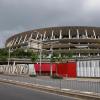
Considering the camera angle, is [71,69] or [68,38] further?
[68,38]

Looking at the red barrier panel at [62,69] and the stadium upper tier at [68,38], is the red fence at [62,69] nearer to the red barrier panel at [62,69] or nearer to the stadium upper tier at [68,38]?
the red barrier panel at [62,69]

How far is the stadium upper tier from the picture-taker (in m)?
137

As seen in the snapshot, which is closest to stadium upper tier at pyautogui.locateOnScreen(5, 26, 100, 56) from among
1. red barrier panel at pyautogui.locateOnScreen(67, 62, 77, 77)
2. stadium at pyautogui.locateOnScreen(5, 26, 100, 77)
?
stadium at pyautogui.locateOnScreen(5, 26, 100, 77)

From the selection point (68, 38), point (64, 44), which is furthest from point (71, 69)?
point (68, 38)

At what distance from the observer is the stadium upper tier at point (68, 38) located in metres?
137

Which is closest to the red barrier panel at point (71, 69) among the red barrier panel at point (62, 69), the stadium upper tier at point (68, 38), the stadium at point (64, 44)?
the stadium at point (64, 44)

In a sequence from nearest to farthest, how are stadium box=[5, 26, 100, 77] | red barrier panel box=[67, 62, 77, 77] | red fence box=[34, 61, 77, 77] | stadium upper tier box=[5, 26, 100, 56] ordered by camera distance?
red barrier panel box=[67, 62, 77, 77] → red fence box=[34, 61, 77, 77] → stadium box=[5, 26, 100, 77] → stadium upper tier box=[5, 26, 100, 56]

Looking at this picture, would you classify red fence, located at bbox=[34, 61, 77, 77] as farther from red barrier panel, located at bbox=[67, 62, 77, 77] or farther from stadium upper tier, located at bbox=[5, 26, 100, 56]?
stadium upper tier, located at bbox=[5, 26, 100, 56]

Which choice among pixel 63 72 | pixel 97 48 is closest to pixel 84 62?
pixel 63 72

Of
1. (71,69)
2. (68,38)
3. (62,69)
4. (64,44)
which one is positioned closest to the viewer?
(71,69)

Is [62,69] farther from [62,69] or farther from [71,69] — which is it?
[71,69]

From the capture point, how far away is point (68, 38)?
15375cm

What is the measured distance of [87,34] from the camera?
166 m

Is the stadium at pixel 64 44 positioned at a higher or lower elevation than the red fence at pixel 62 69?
higher
